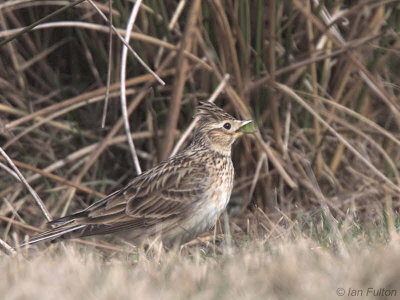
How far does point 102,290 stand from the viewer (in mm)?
2744

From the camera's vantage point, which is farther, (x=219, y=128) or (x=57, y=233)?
(x=219, y=128)

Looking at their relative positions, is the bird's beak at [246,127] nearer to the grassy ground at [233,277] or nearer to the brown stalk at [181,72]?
the brown stalk at [181,72]

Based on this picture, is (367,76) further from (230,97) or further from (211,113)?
(211,113)

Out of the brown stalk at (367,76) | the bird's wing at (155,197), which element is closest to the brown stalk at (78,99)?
the bird's wing at (155,197)

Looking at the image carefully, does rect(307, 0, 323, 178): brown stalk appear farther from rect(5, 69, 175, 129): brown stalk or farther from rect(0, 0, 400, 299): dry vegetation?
rect(5, 69, 175, 129): brown stalk

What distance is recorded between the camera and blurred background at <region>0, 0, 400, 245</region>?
5.76m

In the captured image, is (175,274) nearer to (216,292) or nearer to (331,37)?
(216,292)

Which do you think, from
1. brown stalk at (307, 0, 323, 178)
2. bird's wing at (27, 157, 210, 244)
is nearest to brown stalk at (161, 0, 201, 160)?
bird's wing at (27, 157, 210, 244)

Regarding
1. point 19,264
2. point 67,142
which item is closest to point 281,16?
point 67,142

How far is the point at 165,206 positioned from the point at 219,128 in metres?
0.69

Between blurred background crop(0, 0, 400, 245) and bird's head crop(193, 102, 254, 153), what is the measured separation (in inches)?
16.4

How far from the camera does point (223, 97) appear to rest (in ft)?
19.9

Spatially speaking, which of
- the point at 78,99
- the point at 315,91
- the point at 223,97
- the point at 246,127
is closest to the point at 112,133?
the point at 78,99

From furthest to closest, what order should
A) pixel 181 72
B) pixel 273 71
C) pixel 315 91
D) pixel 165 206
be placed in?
1. pixel 315 91
2. pixel 273 71
3. pixel 181 72
4. pixel 165 206
